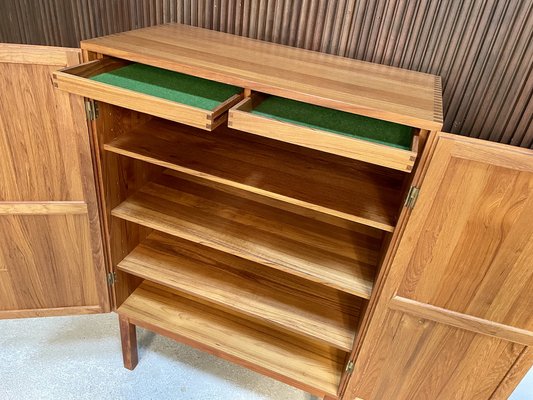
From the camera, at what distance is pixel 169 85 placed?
96cm

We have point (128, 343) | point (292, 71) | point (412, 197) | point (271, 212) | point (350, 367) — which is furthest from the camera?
point (128, 343)

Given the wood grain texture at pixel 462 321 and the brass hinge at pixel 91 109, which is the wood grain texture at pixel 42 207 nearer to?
the brass hinge at pixel 91 109

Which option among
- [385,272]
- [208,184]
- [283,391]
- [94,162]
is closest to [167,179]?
[208,184]

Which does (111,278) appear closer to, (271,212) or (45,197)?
(45,197)

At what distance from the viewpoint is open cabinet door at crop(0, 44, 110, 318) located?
944mm

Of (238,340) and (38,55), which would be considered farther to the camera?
(238,340)

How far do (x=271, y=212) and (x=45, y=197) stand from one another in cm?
65

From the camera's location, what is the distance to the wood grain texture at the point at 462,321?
2.95ft

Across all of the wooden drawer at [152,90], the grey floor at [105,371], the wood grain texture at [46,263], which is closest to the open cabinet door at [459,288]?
the wooden drawer at [152,90]

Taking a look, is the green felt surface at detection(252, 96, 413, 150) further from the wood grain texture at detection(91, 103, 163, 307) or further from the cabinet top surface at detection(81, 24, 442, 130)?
the wood grain texture at detection(91, 103, 163, 307)

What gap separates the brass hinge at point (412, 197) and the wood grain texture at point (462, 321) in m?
0.25

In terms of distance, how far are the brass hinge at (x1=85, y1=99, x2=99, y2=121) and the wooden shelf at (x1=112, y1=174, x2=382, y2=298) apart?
298 millimetres

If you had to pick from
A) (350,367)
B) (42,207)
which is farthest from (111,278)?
(350,367)

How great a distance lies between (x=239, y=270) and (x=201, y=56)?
707 mm
